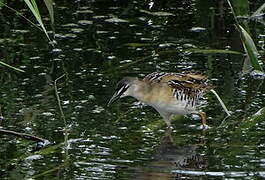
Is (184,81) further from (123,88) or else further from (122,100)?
(122,100)

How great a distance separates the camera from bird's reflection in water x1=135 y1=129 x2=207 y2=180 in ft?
19.5

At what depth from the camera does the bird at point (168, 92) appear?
6.98 m

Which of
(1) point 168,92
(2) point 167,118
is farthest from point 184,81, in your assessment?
(2) point 167,118

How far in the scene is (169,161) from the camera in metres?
6.29

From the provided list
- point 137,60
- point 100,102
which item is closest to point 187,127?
point 100,102

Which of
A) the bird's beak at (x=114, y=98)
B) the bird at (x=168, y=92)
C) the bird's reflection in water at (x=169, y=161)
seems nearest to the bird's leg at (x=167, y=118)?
the bird at (x=168, y=92)

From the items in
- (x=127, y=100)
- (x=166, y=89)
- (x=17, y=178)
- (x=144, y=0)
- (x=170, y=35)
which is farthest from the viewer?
(x=144, y=0)

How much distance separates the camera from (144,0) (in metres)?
10.5

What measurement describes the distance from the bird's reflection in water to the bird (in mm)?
255

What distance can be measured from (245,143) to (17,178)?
69.3 inches

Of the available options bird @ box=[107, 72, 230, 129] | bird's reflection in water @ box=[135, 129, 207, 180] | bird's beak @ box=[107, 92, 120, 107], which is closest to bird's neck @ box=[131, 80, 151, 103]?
bird @ box=[107, 72, 230, 129]

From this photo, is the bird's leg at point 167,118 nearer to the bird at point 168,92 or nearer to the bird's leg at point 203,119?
the bird at point 168,92

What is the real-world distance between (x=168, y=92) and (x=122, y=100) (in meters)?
0.72

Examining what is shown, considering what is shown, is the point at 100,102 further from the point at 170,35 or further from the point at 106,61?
the point at 170,35
